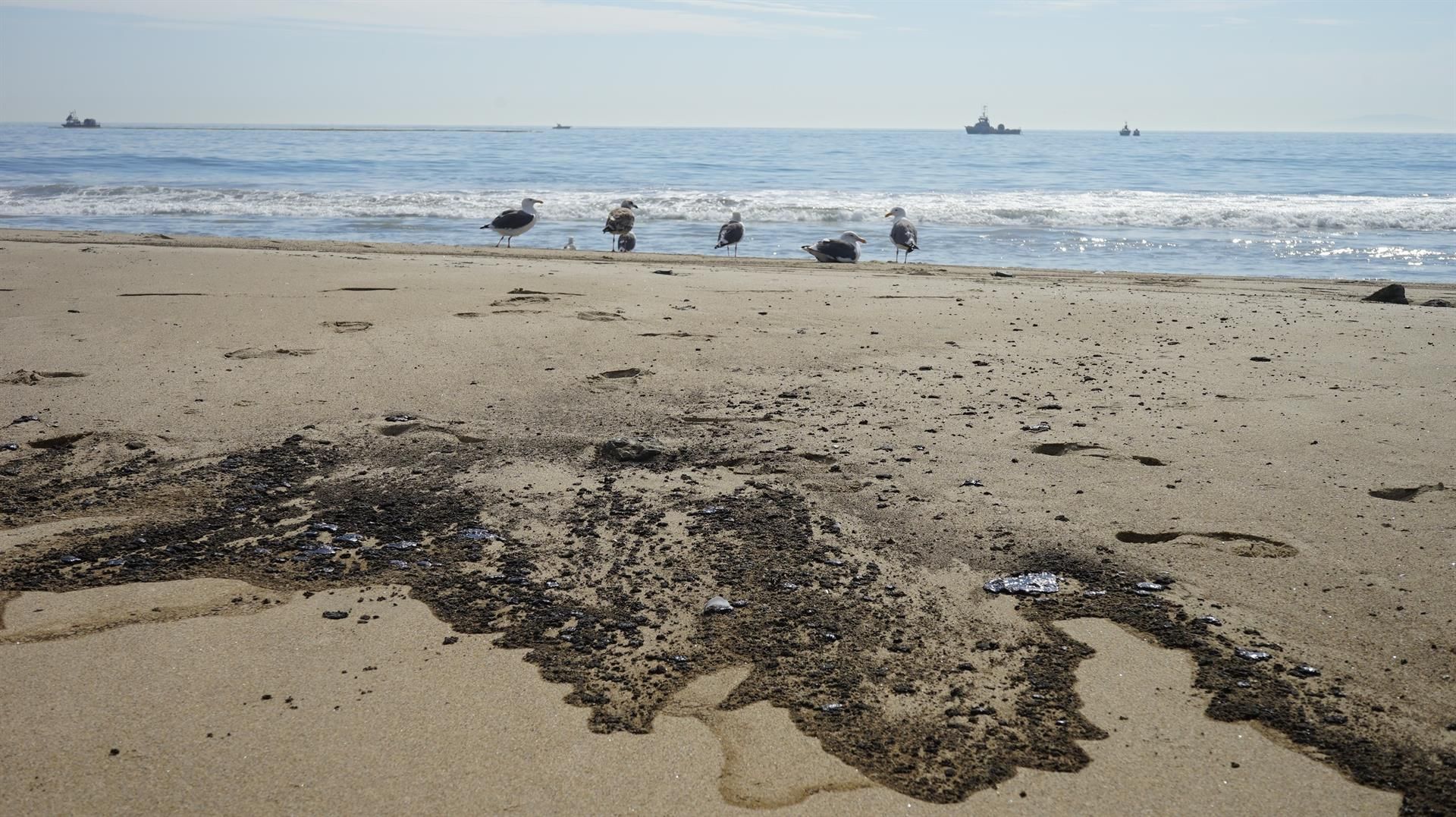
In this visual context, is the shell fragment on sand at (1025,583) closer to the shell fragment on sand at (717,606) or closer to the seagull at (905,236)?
the shell fragment on sand at (717,606)

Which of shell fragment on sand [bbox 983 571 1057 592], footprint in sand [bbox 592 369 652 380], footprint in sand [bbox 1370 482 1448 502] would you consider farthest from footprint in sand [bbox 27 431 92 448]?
footprint in sand [bbox 1370 482 1448 502]

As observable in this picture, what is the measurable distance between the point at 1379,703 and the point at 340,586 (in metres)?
2.55

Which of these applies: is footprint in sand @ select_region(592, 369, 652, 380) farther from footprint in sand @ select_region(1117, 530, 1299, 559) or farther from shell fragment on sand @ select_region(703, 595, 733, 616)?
footprint in sand @ select_region(1117, 530, 1299, 559)

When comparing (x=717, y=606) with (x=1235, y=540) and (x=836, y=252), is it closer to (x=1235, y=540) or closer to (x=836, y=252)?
(x=1235, y=540)

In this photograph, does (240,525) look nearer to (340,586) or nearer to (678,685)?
(340,586)

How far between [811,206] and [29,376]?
17.5 meters

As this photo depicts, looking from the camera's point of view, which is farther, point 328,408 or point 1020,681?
point 328,408

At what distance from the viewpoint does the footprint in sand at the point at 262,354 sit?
505 centimetres

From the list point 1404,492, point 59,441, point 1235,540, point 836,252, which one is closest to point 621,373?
point 59,441

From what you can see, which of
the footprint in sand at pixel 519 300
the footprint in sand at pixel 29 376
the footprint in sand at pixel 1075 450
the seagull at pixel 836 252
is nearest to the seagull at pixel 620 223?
the seagull at pixel 836 252

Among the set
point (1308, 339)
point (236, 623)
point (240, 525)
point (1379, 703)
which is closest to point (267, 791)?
point (236, 623)

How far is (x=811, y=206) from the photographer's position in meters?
20.9

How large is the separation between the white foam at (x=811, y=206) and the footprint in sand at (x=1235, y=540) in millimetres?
15983

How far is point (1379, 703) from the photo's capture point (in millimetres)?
2266
